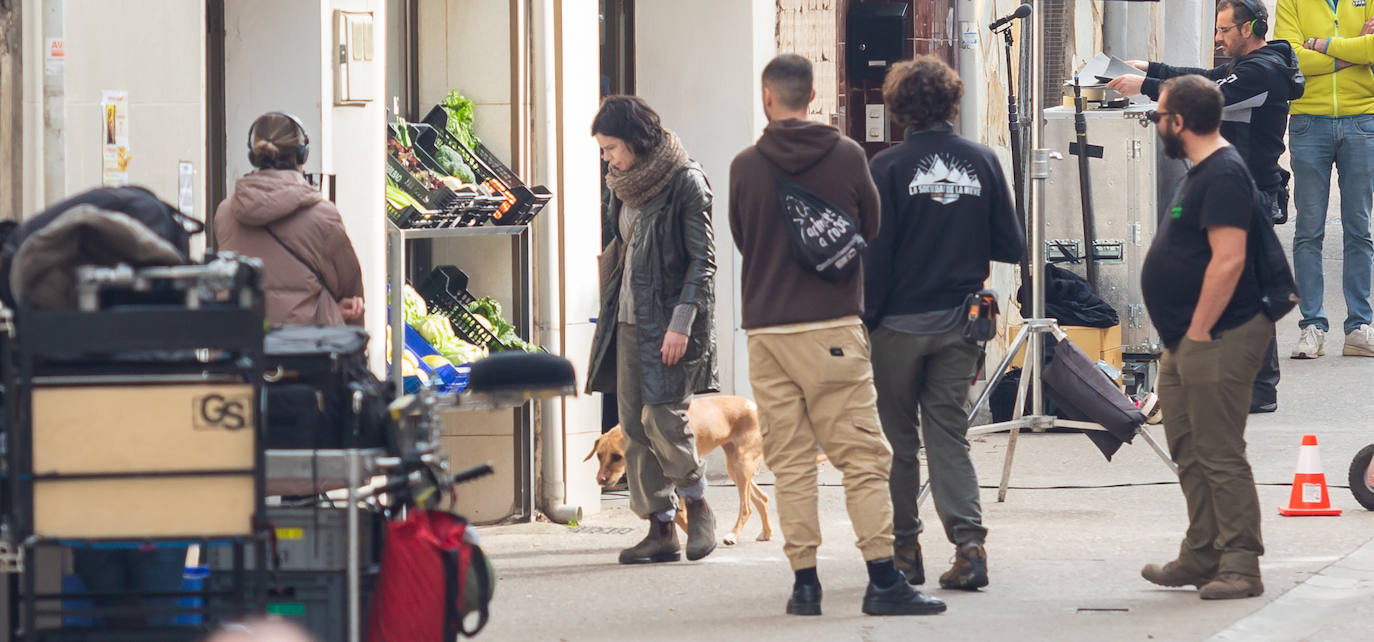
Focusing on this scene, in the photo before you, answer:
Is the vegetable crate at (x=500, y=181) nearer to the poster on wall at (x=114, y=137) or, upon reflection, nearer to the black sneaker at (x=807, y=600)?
the poster on wall at (x=114, y=137)

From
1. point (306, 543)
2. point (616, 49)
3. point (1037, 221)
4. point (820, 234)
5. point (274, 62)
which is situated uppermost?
point (616, 49)

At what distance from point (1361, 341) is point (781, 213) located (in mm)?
8048

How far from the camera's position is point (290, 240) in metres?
6.77

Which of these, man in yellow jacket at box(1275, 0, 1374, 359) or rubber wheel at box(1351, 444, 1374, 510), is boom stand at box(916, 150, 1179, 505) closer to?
rubber wheel at box(1351, 444, 1374, 510)

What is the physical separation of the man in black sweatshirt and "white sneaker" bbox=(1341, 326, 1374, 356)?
7073mm

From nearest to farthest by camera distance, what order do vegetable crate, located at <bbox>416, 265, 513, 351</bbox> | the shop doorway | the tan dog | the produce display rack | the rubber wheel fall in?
the tan dog, the rubber wheel, vegetable crate, located at <bbox>416, 265, 513, 351</bbox>, the produce display rack, the shop doorway

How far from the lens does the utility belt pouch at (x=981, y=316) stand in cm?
686

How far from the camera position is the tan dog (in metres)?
8.52

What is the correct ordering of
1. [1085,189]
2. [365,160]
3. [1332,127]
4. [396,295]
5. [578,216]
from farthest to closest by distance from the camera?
[1332,127]
[1085,189]
[578,216]
[396,295]
[365,160]

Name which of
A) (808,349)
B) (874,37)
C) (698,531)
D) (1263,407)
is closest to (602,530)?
(698,531)

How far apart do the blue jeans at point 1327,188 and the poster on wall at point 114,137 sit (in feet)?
26.0

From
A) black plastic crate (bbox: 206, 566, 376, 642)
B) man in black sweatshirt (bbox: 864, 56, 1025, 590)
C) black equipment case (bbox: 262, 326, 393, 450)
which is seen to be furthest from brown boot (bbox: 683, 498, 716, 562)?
black plastic crate (bbox: 206, 566, 376, 642)

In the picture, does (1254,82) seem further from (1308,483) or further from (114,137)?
(114,137)

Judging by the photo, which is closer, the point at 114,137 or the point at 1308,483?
the point at 114,137
